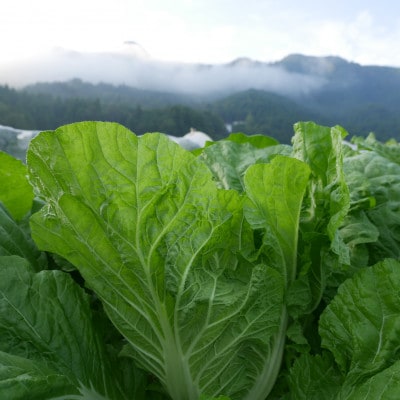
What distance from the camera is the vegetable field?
1.05m

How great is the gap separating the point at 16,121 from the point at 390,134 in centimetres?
3778

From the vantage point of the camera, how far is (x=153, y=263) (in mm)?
1092

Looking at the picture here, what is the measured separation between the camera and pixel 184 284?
1113 mm

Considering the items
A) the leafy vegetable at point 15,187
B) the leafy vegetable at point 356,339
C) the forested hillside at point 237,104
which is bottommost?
the forested hillside at point 237,104

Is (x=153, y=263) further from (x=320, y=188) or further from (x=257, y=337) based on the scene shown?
(x=320, y=188)

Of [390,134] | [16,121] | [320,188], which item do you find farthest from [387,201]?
[390,134]

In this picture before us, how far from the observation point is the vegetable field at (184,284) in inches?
41.5

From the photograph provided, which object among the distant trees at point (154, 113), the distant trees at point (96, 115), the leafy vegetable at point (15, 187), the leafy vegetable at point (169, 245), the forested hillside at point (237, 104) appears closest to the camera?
the leafy vegetable at point (169, 245)

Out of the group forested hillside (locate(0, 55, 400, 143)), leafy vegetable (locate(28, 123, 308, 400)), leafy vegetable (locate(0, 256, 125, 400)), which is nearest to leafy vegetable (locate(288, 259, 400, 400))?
leafy vegetable (locate(28, 123, 308, 400))

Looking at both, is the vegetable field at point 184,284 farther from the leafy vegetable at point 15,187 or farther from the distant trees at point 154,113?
the distant trees at point 154,113

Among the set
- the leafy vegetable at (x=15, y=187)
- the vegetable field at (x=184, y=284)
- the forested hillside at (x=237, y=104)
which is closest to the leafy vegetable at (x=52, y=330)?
the vegetable field at (x=184, y=284)

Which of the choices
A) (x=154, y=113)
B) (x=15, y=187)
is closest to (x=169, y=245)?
(x=15, y=187)

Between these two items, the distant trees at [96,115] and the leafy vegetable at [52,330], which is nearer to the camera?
the leafy vegetable at [52,330]

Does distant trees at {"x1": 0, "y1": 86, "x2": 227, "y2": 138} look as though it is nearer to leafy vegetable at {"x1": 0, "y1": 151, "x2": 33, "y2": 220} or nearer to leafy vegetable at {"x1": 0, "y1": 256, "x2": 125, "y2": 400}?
leafy vegetable at {"x1": 0, "y1": 151, "x2": 33, "y2": 220}
